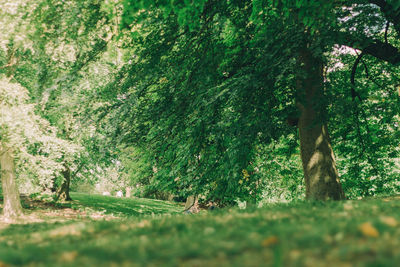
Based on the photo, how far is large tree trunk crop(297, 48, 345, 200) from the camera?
331 inches

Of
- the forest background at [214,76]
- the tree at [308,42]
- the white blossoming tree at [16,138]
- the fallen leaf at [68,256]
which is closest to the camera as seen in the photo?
the fallen leaf at [68,256]

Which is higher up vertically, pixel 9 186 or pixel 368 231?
pixel 368 231

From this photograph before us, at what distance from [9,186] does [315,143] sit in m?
12.9

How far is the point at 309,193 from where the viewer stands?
28.5ft

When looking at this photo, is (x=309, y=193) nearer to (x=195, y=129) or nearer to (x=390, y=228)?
(x=195, y=129)

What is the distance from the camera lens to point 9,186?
14000 millimetres

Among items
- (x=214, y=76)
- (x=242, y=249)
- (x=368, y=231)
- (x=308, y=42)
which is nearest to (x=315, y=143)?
(x=308, y=42)

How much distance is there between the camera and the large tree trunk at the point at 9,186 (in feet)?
45.7

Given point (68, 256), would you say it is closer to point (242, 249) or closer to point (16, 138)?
point (242, 249)

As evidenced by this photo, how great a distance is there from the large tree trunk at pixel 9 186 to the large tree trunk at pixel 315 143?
12331 mm

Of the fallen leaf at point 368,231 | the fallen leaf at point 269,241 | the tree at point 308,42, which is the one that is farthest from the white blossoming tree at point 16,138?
the fallen leaf at point 368,231

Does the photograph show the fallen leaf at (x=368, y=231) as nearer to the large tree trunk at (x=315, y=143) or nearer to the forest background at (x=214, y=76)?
the forest background at (x=214, y=76)

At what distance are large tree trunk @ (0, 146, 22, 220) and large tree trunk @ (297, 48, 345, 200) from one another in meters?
12.3

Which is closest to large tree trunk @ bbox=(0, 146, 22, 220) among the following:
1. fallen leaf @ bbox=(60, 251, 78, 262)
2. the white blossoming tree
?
the white blossoming tree
